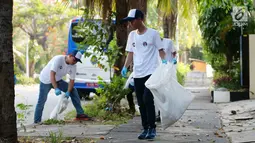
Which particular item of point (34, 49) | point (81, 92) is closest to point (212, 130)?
point (81, 92)

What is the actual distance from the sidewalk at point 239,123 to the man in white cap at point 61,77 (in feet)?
9.06

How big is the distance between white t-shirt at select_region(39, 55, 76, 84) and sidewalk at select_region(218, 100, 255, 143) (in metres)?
3.09

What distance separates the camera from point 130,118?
995cm

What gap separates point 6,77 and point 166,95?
239cm

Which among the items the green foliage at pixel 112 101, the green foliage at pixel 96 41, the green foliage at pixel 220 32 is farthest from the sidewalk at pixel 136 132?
the green foliage at pixel 220 32

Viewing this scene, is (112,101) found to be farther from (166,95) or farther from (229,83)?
(229,83)

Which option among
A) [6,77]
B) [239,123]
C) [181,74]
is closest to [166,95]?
[6,77]

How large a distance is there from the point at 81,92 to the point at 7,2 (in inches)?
595

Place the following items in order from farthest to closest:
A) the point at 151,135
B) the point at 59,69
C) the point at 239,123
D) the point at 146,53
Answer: the point at 59,69 < the point at 239,123 < the point at 146,53 < the point at 151,135

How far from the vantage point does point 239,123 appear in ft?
31.0

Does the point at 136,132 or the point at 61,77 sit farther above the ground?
the point at 61,77

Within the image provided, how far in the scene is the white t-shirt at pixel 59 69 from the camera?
9777 mm

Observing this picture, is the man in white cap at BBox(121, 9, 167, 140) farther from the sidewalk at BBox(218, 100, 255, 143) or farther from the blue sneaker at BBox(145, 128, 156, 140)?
the sidewalk at BBox(218, 100, 255, 143)

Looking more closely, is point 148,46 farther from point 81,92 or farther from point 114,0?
point 81,92
